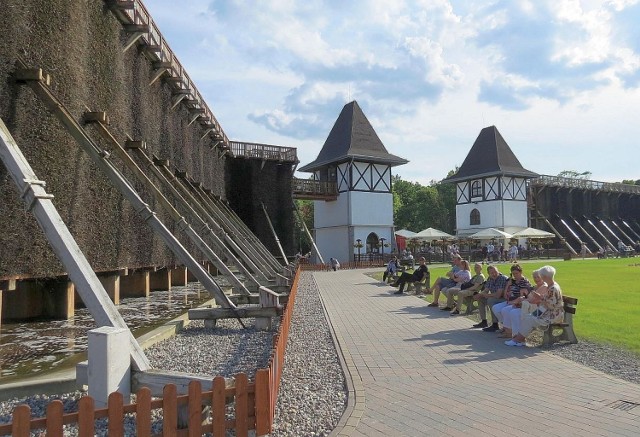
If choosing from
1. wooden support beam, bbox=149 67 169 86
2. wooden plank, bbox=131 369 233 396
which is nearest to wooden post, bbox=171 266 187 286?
wooden support beam, bbox=149 67 169 86

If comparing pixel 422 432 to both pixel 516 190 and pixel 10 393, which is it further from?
pixel 516 190

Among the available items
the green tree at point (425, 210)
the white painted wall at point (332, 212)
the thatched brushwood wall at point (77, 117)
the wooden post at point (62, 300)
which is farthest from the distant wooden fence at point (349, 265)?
the green tree at point (425, 210)

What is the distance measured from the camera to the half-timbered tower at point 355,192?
35656mm

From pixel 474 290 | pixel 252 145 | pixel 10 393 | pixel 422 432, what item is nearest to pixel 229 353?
pixel 10 393

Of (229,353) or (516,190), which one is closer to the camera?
(229,353)

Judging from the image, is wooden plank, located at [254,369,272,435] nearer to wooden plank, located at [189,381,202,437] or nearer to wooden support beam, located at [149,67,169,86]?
wooden plank, located at [189,381,202,437]

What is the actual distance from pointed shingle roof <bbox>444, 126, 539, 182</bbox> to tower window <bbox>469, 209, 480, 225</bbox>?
3.17 meters

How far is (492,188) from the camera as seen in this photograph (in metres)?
45.0

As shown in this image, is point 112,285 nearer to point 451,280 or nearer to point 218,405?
point 451,280

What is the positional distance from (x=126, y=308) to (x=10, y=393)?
24.2 feet

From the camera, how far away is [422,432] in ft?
13.6

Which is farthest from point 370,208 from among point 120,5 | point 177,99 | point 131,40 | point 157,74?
point 120,5

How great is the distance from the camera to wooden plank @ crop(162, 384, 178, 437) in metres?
3.45

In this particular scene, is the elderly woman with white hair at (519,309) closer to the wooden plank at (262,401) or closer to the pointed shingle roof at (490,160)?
the wooden plank at (262,401)
